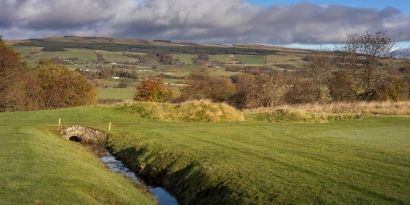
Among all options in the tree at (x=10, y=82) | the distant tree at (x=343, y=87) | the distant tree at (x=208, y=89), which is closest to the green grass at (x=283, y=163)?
the distant tree at (x=343, y=87)

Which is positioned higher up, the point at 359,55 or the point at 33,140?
the point at 359,55

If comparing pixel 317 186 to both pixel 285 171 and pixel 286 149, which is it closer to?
pixel 285 171

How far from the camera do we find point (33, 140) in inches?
1348

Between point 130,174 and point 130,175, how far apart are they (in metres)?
0.39

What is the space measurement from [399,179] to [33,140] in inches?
931

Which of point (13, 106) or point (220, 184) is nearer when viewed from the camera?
point (220, 184)

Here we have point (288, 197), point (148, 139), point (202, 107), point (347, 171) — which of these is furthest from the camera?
point (202, 107)

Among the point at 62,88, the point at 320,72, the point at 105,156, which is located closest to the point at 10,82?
the point at 62,88

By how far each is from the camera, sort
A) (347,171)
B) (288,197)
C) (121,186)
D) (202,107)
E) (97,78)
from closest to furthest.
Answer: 1. (288,197)
2. (347,171)
3. (121,186)
4. (202,107)
5. (97,78)

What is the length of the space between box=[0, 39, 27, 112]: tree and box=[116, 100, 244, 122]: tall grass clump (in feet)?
117

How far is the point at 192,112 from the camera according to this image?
57.6 meters

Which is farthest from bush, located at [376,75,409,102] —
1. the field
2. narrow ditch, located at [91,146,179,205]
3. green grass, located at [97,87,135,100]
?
green grass, located at [97,87,135,100]

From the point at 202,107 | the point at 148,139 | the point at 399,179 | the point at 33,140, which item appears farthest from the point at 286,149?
the point at 202,107

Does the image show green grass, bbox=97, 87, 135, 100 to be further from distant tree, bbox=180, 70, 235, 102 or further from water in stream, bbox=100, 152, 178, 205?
water in stream, bbox=100, 152, 178, 205
